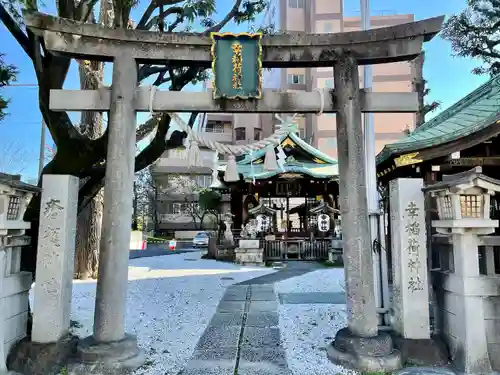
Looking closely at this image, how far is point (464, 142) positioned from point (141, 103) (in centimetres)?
681

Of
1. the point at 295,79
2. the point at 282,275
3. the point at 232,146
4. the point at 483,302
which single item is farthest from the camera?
the point at 295,79

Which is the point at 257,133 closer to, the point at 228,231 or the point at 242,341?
the point at 228,231

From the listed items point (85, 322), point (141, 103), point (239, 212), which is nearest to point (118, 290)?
point (141, 103)

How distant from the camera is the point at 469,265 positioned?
15.5ft

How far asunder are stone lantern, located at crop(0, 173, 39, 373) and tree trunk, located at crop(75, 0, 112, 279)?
6329mm

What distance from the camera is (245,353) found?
17.7 feet

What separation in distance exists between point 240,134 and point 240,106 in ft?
119

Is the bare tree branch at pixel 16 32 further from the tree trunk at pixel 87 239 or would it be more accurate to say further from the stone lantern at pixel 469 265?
the stone lantern at pixel 469 265

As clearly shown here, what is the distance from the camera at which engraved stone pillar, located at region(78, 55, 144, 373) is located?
15.4 feet

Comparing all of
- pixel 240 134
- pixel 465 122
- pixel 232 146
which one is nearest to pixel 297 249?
pixel 465 122

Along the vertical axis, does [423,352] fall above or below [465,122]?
below

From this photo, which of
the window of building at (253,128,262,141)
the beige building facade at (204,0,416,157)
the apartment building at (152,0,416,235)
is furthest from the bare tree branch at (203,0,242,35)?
the window of building at (253,128,262,141)

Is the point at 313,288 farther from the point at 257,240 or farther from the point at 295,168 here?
the point at 295,168

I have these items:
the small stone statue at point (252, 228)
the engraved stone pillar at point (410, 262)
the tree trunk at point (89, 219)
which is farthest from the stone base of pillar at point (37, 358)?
the small stone statue at point (252, 228)
